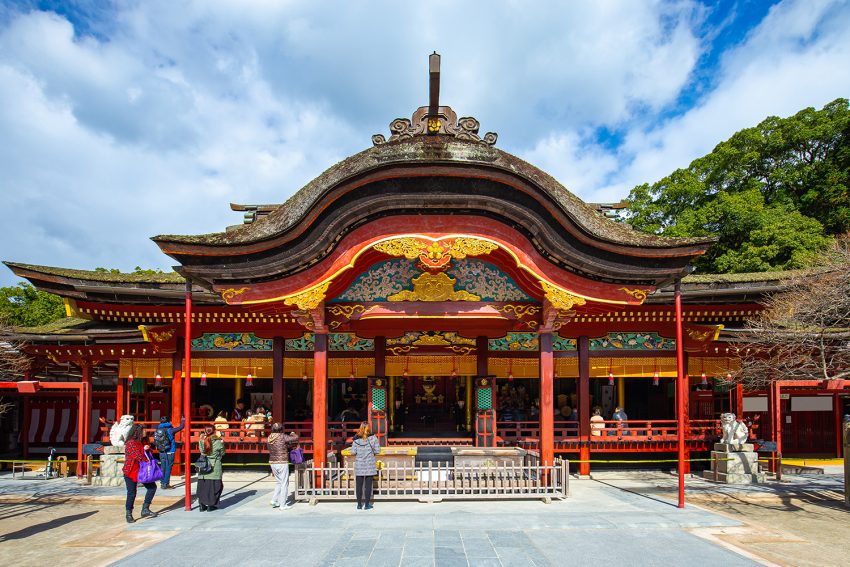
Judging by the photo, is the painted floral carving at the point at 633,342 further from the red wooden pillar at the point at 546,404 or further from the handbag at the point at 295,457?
the handbag at the point at 295,457

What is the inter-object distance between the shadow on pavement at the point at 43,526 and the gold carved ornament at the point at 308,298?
17.9 ft

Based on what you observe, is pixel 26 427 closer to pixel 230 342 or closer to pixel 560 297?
pixel 230 342

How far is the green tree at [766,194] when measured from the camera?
100.0ft

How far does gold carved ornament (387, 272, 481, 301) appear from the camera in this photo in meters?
12.1

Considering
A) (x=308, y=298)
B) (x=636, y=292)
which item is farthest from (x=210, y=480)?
(x=636, y=292)

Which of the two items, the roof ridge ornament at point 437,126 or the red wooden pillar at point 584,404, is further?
the red wooden pillar at point 584,404

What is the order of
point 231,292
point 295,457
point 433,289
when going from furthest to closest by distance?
point 433,289
point 231,292
point 295,457

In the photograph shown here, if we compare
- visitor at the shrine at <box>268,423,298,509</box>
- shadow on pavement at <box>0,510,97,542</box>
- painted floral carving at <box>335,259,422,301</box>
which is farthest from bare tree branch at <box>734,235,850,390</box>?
shadow on pavement at <box>0,510,97,542</box>

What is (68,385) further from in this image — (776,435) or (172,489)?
(776,435)

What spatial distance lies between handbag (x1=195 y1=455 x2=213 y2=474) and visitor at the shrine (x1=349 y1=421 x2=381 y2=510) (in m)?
2.61

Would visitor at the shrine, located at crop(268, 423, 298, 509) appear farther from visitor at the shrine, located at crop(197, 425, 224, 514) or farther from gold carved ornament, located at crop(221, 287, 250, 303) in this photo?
gold carved ornament, located at crop(221, 287, 250, 303)

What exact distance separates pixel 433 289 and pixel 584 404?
6.30 m

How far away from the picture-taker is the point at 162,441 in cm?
1274

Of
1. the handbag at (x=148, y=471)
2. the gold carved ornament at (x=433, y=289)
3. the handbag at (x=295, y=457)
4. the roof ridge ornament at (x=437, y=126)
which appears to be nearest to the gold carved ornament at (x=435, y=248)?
the gold carved ornament at (x=433, y=289)
